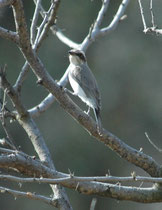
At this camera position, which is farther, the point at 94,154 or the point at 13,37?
the point at 94,154

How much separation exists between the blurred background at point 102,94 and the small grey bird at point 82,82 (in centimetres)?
695

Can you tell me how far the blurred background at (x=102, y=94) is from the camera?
14438mm

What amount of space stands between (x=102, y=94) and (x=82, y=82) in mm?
8579

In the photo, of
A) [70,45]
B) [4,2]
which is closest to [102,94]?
[70,45]

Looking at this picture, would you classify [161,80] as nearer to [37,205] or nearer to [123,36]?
[123,36]

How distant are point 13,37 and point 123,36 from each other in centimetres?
1281

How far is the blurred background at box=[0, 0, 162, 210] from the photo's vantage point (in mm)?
14438

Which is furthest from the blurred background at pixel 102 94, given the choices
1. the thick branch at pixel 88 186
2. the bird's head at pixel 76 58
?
the thick branch at pixel 88 186

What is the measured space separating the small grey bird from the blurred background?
6.95 m

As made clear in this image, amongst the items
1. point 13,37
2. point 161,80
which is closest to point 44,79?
point 13,37

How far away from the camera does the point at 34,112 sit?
4941 millimetres

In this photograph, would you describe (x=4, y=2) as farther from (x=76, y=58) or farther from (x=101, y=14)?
(x=76, y=58)

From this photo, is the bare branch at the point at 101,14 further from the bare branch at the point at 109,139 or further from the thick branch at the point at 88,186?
the thick branch at the point at 88,186

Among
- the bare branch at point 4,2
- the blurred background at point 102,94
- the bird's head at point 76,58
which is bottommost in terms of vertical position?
the blurred background at point 102,94
